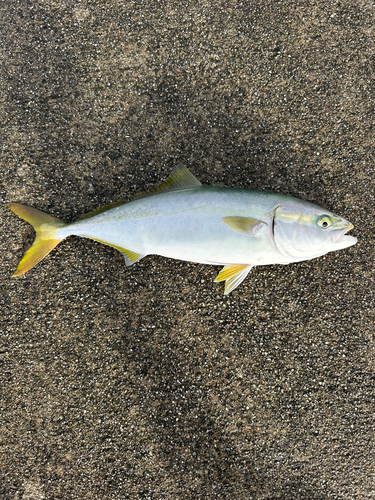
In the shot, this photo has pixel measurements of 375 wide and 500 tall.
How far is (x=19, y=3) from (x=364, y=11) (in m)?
2.95

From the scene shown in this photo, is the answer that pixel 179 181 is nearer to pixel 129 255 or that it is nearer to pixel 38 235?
pixel 129 255

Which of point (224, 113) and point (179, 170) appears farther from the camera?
point (224, 113)

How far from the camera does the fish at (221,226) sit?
79.5 inches

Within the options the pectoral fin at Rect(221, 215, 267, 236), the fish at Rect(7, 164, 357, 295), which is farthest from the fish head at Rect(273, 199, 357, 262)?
the pectoral fin at Rect(221, 215, 267, 236)

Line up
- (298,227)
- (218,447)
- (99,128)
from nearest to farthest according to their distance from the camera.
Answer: (298,227) < (218,447) < (99,128)

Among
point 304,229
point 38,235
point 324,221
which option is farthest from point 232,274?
point 38,235

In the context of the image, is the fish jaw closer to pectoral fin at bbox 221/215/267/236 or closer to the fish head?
the fish head

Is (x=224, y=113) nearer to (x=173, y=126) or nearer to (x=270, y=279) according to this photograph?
(x=173, y=126)

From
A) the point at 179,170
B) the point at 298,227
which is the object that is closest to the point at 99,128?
the point at 179,170

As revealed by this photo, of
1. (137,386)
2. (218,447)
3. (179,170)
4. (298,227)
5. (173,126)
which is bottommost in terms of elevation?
(218,447)

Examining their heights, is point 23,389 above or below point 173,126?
below

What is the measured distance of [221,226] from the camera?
203 centimetres

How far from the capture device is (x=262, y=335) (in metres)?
2.34

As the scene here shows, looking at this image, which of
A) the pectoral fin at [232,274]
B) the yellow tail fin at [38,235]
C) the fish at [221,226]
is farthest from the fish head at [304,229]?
Answer: the yellow tail fin at [38,235]
